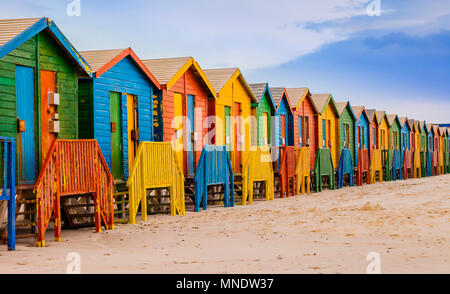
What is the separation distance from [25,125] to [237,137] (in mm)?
10661

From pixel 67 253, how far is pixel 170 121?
27.0ft

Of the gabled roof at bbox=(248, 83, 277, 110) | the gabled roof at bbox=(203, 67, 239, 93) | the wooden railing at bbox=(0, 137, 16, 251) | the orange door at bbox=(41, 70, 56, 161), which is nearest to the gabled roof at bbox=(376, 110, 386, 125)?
the gabled roof at bbox=(248, 83, 277, 110)

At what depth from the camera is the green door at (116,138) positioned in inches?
587

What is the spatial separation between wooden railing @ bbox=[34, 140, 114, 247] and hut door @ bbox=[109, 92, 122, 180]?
8.09ft

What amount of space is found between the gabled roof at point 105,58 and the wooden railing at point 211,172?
2.65m

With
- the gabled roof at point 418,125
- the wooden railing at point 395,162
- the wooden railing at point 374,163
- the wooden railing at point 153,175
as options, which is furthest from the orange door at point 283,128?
the gabled roof at point 418,125

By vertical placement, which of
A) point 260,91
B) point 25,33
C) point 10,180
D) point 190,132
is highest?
point 260,91

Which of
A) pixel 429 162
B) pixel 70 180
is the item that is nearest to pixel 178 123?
pixel 70 180

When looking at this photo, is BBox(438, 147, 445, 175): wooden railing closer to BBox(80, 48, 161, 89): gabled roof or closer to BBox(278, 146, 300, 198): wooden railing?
BBox(278, 146, 300, 198): wooden railing

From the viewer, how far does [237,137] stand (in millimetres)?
21625

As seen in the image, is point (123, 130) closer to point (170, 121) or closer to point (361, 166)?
point (170, 121)

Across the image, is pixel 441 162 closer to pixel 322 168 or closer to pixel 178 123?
pixel 322 168
